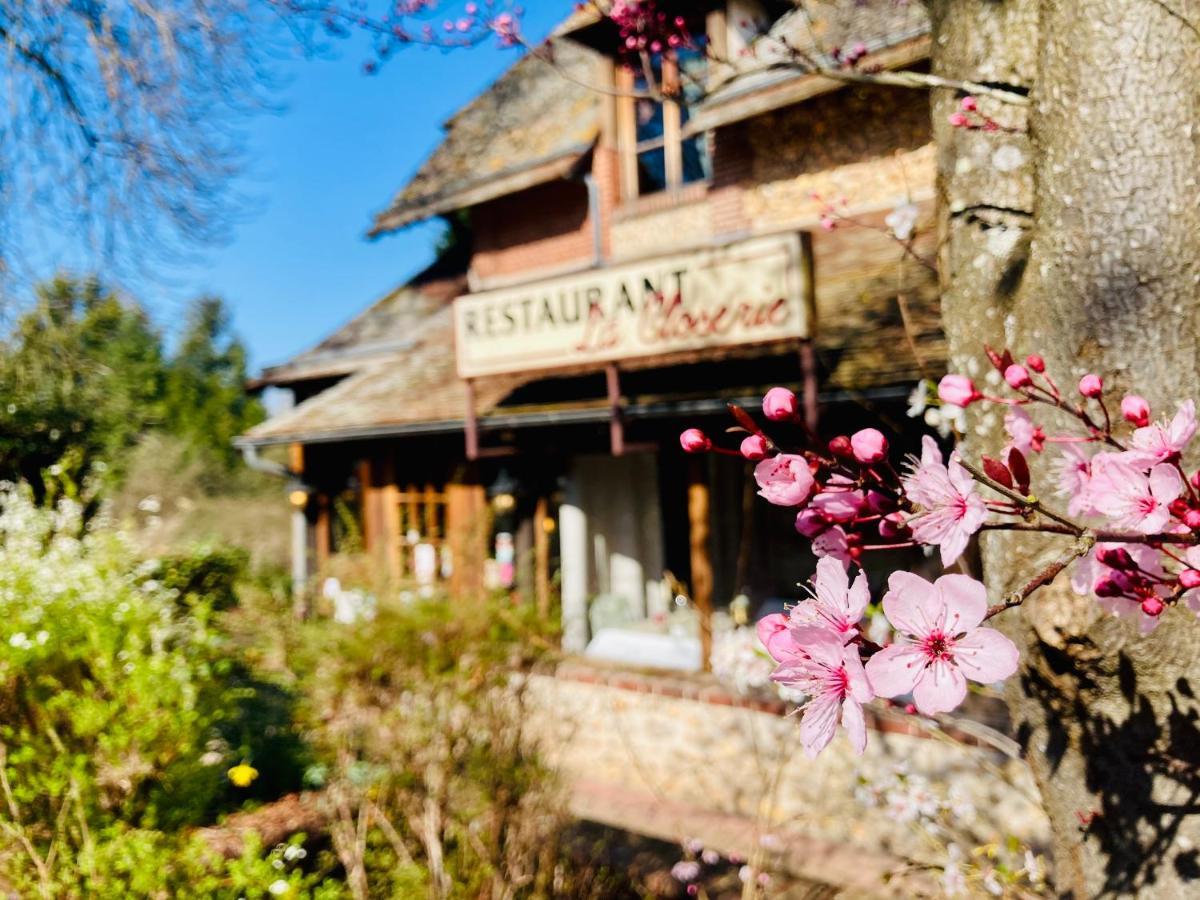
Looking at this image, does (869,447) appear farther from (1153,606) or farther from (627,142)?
(627,142)

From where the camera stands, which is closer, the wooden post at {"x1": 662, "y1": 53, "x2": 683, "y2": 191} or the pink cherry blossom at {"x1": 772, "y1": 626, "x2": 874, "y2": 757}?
the pink cherry blossom at {"x1": 772, "y1": 626, "x2": 874, "y2": 757}

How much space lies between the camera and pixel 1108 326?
1613 mm

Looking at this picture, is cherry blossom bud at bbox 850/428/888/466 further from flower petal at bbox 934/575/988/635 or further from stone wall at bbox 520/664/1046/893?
stone wall at bbox 520/664/1046/893

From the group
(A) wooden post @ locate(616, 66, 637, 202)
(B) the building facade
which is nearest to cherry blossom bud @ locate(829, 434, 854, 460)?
(B) the building facade

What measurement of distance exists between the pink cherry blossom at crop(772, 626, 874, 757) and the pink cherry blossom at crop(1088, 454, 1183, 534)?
0.35m

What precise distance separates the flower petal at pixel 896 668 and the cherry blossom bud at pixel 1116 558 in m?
0.29

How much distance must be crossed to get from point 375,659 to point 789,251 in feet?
10.8

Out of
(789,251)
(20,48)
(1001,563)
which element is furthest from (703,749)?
(20,48)

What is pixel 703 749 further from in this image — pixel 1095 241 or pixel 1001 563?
pixel 1095 241

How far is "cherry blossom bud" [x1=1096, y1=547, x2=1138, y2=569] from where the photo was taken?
1.09m

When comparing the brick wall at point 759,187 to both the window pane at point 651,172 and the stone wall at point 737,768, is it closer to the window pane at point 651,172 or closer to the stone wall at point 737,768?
the window pane at point 651,172

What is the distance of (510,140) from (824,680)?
9.44 m

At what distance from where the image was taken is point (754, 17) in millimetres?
7715

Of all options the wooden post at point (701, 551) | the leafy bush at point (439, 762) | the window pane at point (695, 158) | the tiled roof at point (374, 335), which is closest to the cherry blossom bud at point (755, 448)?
the leafy bush at point (439, 762)
